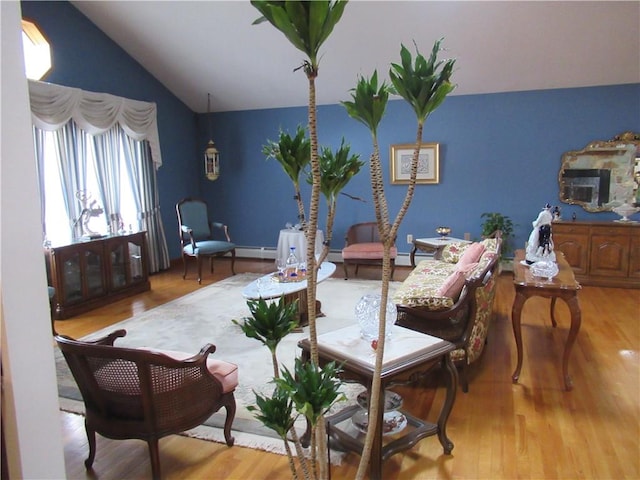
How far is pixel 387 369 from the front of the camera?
1887 mm

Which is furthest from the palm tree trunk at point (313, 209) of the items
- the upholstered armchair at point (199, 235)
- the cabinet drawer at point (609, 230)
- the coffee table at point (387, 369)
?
the cabinet drawer at point (609, 230)

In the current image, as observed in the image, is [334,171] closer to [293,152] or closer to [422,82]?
[293,152]

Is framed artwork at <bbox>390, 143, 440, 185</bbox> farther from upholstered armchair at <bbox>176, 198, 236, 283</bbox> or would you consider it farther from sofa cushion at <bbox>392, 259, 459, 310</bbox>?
upholstered armchair at <bbox>176, 198, 236, 283</bbox>

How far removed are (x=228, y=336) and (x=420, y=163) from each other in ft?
11.9

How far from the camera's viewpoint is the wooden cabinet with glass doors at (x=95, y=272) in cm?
434

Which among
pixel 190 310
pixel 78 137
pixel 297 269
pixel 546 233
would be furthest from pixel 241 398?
pixel 78 137

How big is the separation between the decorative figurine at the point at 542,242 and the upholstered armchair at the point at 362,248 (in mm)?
2372

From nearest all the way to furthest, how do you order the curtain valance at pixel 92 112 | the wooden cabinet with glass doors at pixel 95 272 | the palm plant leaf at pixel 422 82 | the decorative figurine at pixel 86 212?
the palm plant leaf at pixel 422 82 < the wooden cabinet with glass doors at pixel 95 272 < the curtain valance at pixel 92 112 < the decorative figurine at pixel 86 212

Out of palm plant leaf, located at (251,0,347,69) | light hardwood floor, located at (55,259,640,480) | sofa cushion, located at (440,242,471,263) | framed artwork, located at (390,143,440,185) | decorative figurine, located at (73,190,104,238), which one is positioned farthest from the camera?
framed artwork, located at (390,143,440,185)

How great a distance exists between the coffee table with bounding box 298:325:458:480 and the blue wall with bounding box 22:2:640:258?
417 cm

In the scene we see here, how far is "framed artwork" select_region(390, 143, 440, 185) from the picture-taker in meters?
6.05

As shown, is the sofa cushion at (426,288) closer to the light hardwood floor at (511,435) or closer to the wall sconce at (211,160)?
the light hardwood floor at (511,435)

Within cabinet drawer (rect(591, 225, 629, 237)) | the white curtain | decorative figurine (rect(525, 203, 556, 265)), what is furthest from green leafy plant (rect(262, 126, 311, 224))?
cabinet drawer (rect(591, 225, 629, 237))

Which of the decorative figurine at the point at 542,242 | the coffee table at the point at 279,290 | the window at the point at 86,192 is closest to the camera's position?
the decorative figurine at the point at 542,242
